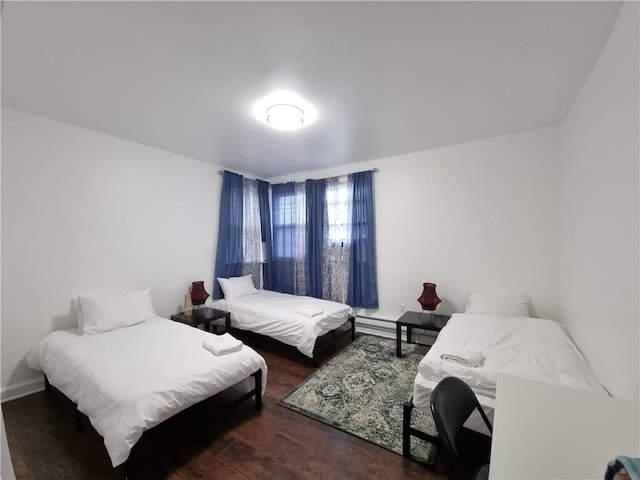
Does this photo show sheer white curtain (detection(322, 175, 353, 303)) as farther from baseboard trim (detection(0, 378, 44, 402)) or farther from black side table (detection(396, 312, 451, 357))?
baseboard trim (detection(0, 378, 44, 402))

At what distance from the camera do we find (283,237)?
4523mm

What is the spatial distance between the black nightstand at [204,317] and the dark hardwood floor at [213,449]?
1109 millimetres

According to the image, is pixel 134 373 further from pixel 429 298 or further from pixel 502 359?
pixel 429 298

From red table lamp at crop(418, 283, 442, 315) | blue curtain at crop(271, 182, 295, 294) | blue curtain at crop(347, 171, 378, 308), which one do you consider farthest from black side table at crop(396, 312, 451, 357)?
blue curtain at crop(271, 182, 295, 294)

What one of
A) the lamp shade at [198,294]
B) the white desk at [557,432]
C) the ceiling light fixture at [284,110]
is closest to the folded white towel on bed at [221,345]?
the lamp shade at [198,294]

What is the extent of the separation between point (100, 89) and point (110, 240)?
5.02 ft

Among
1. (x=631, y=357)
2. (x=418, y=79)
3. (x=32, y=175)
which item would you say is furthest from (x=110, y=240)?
(x=631, y=357)

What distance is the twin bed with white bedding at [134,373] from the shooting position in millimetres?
1439

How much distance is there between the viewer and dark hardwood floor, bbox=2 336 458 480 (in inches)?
60.0

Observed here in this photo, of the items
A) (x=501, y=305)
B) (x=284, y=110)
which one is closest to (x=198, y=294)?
(x=284, y=110)

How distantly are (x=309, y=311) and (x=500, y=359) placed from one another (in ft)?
6.07

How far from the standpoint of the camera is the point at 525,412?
1.03 m

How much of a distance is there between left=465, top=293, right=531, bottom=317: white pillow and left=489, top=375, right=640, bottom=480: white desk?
1.75 meters

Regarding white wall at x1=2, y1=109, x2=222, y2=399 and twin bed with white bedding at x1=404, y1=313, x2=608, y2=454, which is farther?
white wall at x1=2, y1=109, x2=222, y2=399
